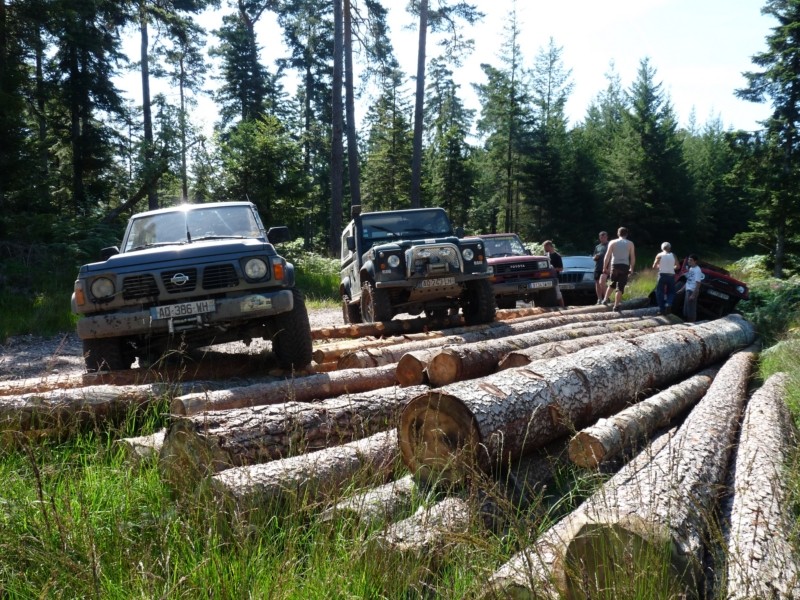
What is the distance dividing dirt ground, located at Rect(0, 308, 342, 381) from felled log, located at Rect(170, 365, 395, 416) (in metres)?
2.86

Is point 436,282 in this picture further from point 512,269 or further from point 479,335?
point 512,269

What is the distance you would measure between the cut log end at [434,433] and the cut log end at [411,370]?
76.0 inches

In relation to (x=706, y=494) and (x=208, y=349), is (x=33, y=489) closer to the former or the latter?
(x=706, y=494)

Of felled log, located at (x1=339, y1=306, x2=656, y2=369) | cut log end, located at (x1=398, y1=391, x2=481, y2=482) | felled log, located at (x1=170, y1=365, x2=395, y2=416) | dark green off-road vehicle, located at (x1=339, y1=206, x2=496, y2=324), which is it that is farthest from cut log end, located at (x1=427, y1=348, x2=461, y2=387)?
dark green off-road vehicle, located at (x1=339, y1=206, x2=496, y2=324)

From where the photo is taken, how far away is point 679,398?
5.41 m

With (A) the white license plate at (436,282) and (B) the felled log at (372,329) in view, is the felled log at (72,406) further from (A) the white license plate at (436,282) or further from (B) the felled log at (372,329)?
(A) the white license plate at (436,282)

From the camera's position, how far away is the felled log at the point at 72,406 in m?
4.30

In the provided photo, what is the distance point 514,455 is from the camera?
3.76 meters

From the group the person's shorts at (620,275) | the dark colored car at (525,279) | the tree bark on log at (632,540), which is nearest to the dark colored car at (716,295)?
the person's shorts at (620,275)

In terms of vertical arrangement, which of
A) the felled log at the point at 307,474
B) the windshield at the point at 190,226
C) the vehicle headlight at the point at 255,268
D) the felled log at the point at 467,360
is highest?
the windshield at the point at 190,226

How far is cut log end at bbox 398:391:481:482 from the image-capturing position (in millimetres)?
3381

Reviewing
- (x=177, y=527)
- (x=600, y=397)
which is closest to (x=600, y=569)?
(x=177, y=527)

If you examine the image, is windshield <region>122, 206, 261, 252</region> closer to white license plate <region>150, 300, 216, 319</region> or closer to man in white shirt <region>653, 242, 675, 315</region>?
white license plate <region>150, 300, 216, 319</region>

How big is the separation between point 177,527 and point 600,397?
10.4ft
